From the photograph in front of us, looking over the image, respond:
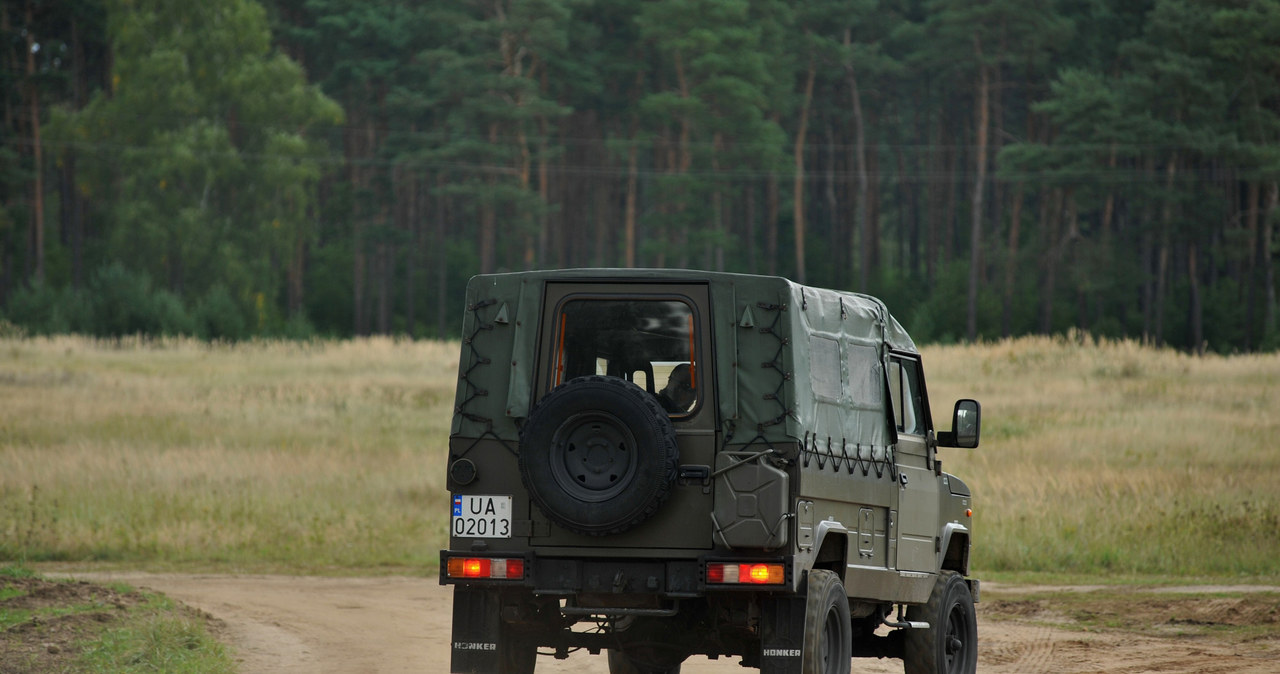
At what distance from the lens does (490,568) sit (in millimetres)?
8953

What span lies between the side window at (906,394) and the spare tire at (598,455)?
244 cm

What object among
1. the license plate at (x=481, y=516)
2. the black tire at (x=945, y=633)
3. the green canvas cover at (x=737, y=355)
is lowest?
the black tire at (x=945, y=633)

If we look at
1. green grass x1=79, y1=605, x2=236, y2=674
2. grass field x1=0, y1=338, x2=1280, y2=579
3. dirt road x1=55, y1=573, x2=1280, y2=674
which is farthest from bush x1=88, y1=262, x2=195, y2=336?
green grass x1=79, y1=605, x2=236, y2=674

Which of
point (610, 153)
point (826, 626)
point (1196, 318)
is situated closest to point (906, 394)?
point (826, 626)

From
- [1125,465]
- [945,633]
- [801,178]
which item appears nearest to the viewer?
[945,633]

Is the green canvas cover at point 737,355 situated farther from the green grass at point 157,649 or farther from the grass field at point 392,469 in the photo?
the grass field at point 392,469

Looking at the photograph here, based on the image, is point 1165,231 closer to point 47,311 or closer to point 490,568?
point 47,311

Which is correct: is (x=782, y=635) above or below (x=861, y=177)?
below

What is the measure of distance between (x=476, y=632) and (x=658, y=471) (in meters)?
1.50

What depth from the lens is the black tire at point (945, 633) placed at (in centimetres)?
1077

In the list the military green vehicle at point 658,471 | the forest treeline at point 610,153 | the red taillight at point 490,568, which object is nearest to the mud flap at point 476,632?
the military green vehicle at point 658,471

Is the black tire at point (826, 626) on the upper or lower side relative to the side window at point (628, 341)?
lower

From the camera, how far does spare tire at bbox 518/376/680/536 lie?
854 cm

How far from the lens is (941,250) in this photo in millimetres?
83500
